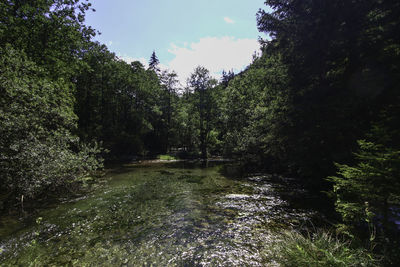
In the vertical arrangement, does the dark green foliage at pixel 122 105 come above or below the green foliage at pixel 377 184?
above

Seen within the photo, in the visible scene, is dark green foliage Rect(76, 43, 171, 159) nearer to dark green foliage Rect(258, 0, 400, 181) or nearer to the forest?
the forest

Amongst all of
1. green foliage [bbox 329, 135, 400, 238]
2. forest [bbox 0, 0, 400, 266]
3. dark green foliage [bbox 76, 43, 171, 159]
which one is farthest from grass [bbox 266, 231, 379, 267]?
dark green foliage [bbox 76, 43, 171, 159]

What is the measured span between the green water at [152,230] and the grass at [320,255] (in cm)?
54

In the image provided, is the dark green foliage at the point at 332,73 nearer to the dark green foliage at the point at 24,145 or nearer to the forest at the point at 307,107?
the forest at the point at 307,107

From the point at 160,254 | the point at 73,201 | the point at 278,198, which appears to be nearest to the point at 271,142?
the point at 278,198

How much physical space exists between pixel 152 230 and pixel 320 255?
5.82 metres

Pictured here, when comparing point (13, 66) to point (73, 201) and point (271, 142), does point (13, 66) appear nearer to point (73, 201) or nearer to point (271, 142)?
point (73, 201)

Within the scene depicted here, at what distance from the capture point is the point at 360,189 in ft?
16.3

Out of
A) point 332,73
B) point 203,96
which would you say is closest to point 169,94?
point 203,96

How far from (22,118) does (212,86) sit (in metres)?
40.2

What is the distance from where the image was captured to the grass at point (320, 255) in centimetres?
361

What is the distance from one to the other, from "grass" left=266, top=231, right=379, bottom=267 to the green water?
21.3 inches

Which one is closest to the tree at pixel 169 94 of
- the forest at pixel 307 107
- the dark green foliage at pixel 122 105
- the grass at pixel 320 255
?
the dark green foliage at pixel 122 105

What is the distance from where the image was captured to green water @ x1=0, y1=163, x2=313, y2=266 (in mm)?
5516
